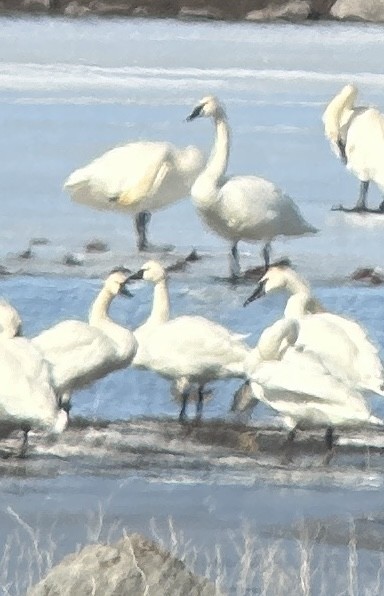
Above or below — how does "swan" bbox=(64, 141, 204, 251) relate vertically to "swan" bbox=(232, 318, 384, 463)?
above

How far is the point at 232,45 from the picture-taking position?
455 centimetres

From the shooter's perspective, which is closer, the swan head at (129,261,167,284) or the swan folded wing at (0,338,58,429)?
the swan folded wing at (0,338,58,429)

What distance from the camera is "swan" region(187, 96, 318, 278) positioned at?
446cm

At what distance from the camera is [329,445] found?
14.3 ft

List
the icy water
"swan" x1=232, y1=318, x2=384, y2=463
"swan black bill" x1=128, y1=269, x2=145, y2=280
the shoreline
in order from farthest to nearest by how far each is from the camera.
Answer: the shoreline
"swan black bill" x1=128, y1=269, x2=145, y2=280
"swan" x1=232, y1=318, x2=384, y2=463
the icy water

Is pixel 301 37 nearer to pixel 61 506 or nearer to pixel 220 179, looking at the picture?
pixel 220 179

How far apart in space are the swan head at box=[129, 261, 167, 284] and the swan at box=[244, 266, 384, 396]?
184 mm

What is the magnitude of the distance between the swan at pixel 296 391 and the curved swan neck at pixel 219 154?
346 mm

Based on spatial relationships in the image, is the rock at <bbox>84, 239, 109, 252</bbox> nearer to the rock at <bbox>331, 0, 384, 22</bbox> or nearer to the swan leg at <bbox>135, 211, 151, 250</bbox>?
the swan leg at <bbox>135, 211, 151, 250</bbox>

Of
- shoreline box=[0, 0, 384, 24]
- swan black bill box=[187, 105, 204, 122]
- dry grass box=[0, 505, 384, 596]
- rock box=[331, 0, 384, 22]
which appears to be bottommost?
dry grass box=[0, 505, 384, 596]

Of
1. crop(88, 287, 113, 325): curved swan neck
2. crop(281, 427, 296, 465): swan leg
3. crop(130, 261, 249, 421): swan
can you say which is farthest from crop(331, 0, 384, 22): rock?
crop(281, 427, 296, 465): swan leg

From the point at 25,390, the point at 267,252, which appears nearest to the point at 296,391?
the point at 267,252

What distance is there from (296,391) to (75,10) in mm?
951

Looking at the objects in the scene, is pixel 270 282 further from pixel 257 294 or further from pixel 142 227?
pixel 142 227
